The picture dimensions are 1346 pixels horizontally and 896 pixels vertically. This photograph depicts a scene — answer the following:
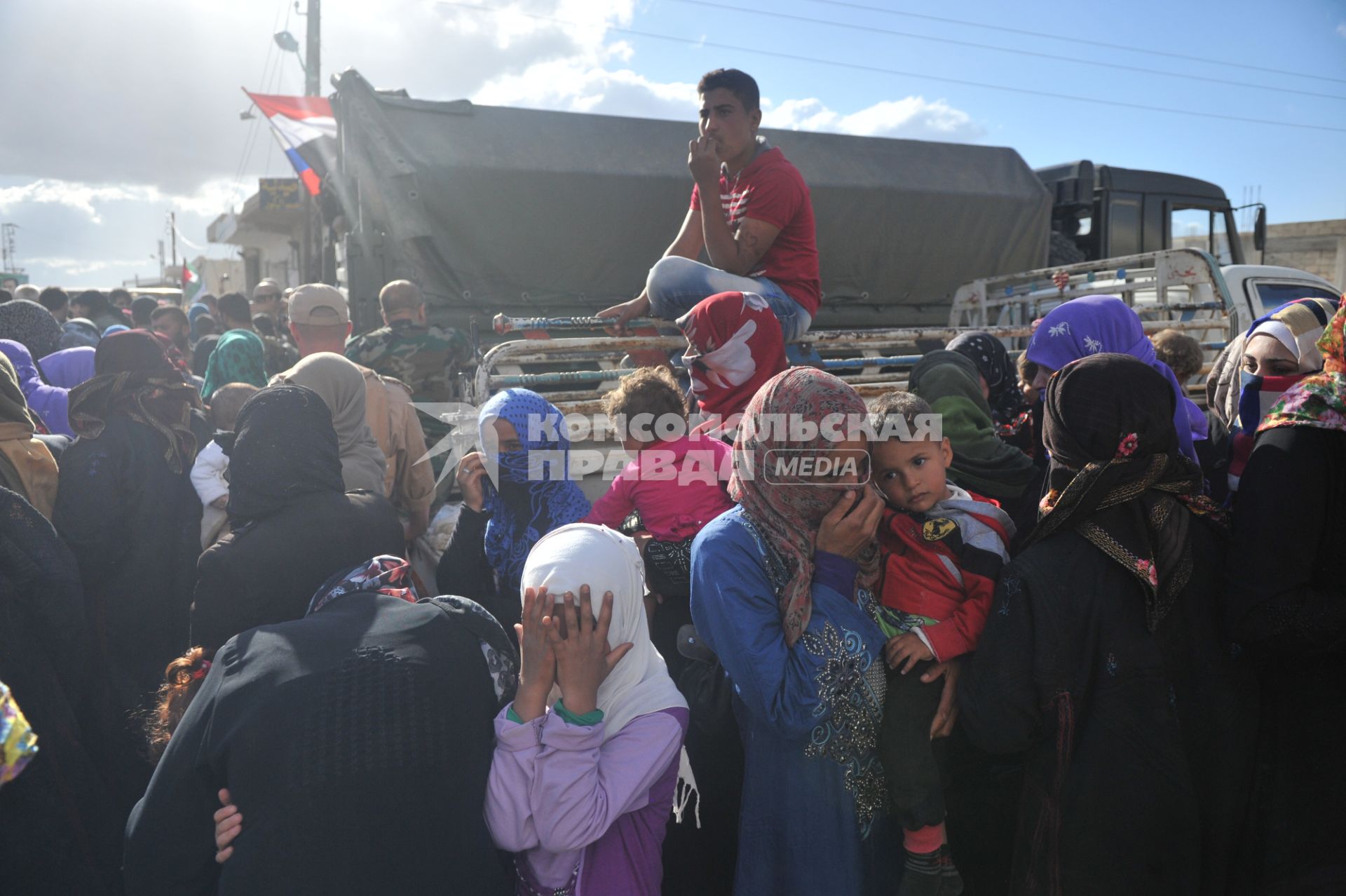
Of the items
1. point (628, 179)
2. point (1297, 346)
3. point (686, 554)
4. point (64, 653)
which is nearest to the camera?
point (64, 653)

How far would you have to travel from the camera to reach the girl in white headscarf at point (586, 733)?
64.6 inches

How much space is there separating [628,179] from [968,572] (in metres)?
4.65

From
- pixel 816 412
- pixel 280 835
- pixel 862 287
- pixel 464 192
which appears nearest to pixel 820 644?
pixel 816 412

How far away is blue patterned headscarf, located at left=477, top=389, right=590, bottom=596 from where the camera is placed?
263 cm

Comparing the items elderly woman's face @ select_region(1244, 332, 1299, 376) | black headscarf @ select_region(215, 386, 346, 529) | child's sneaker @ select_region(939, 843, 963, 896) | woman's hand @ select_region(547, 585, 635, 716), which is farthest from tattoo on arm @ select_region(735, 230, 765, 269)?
child's sneaker @ select_region(939, 843, 963, 896)

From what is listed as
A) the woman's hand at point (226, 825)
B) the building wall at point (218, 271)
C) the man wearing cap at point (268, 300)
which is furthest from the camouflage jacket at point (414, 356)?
the building wall at point (218, 271)

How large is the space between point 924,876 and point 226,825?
1385 millimetres

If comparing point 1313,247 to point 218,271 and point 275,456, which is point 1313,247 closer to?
point 275,456

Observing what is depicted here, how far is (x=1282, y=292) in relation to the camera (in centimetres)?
737

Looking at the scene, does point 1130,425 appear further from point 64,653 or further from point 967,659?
point 64,653

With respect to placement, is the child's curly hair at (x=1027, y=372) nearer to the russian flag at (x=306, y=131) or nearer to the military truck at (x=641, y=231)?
the military truck at (x=641, y=231)

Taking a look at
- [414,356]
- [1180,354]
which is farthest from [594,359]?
[1180,354]

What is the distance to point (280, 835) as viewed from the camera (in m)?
1.43

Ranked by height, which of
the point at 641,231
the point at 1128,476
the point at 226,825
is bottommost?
the point at 226,825
